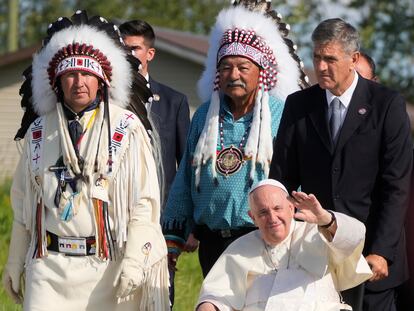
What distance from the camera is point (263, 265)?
22.3 ft

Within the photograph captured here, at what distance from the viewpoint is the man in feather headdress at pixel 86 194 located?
7113mm

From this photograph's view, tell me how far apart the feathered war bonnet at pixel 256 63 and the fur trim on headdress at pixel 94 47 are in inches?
27.2

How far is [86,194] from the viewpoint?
7121 millimetres

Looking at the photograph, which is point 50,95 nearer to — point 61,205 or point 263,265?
point 61,205

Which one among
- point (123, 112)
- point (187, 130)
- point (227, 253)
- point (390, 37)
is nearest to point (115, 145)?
point (123, 112)

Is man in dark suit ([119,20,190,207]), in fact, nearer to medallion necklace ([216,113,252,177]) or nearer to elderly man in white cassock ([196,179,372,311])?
medallion necklace ([216,113,252,177])

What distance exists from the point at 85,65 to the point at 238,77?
1033 millimetres

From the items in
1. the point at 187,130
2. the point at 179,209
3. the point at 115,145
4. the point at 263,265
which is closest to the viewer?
the point at 263,265

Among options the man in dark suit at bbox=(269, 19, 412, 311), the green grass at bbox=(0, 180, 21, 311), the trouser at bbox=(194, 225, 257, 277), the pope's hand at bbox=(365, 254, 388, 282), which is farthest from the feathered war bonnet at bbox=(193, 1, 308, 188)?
the green grass at bbox=(0, 180, 21, 311)

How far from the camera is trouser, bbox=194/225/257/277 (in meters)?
7.83

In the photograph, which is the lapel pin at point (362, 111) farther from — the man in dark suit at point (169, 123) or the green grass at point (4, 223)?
the green grass at point (4, 223)

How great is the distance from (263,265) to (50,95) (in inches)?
59.6

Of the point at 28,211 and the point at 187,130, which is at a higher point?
the point at 187,130

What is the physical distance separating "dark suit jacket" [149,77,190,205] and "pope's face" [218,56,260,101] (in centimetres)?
99
